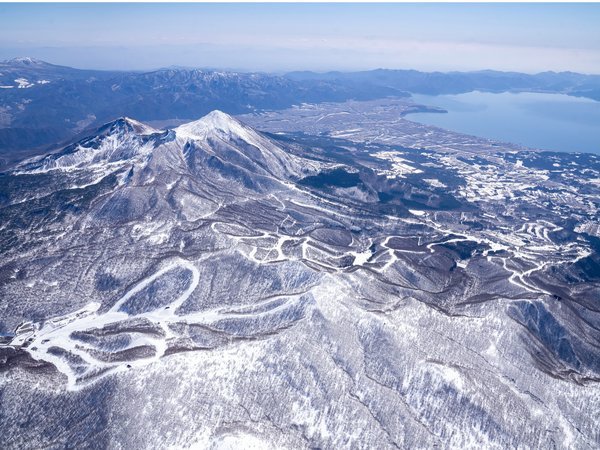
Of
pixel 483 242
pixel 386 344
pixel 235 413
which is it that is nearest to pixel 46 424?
pixel 235 413

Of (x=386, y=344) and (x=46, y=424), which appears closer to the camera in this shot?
(x=46, y=424)

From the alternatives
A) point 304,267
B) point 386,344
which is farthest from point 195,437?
point 304,267

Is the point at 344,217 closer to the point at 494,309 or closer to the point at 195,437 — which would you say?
the point at 494,309

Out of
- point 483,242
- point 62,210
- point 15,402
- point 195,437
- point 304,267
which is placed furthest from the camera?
point 483,242

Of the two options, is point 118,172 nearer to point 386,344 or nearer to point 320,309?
point 320,309

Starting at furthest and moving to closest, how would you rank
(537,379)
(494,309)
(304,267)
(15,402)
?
(304,267), (494,309), (537,379), (15,402)

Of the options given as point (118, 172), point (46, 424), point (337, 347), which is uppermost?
point (118, 172)

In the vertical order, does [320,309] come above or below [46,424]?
above
